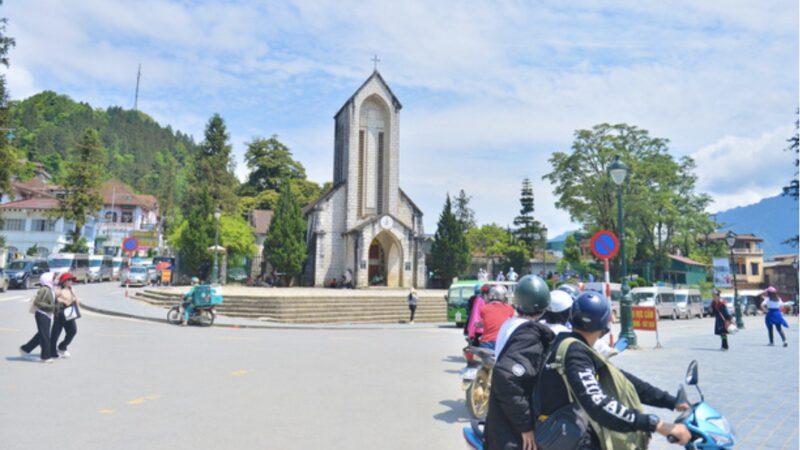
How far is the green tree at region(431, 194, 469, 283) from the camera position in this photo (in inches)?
1666

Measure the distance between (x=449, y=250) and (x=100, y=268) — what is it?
29.5 metres

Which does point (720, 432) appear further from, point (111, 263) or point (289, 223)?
point (111, 263)

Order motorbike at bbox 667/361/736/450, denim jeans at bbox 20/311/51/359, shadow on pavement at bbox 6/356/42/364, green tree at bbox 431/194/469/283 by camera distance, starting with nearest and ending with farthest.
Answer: motorbike at bbox 667/361/736/450, denim jeans at bbox 20/311/51/359, shadow on pavement at bbox 6/356/42/364, green tree at bbox 431/194/469/283

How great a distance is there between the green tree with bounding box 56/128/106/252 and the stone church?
21263 mm

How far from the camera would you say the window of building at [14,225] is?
58.1 metres

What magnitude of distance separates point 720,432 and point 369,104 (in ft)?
134

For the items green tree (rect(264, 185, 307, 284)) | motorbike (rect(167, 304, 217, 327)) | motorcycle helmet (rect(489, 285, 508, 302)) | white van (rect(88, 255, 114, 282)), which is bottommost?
motorbike (rect(167, 304, 217, 327))

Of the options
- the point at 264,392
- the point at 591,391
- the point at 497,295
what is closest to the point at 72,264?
the point at 264,392

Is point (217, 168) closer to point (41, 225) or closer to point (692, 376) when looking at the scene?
point (41, 225)

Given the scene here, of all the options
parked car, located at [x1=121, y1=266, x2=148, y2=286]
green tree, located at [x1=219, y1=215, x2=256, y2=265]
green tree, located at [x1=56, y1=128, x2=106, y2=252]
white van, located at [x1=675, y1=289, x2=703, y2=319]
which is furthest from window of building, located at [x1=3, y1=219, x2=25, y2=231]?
white van, located at [x1=675, y1=289, x2=703, y2=319]

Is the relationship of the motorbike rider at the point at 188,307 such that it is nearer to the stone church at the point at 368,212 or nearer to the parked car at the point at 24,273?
the parked car at the point at 24,273

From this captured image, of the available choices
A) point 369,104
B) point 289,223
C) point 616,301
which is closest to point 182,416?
point 616,301

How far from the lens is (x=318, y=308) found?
22922mm

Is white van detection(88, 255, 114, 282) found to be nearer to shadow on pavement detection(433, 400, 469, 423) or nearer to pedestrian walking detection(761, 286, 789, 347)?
shadow on pavement detection(433, 400, 469, 423)
